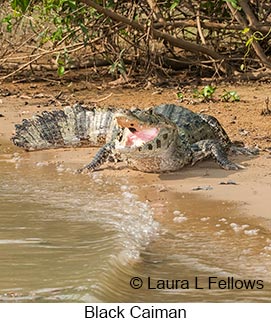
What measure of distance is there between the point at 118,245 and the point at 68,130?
10.8ft

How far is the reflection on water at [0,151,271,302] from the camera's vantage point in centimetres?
494

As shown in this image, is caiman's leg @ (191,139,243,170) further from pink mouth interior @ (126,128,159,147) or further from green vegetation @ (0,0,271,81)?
green vegetation @ (0,0,271,81)

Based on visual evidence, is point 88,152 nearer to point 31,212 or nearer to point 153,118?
point 153,118

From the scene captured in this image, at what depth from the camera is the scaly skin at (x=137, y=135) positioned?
7414mm

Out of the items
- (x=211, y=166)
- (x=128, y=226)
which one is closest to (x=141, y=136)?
(x=211, y=166)

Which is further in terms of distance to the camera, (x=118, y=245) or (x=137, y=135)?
(x=137, y=135)

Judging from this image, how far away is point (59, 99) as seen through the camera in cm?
1074

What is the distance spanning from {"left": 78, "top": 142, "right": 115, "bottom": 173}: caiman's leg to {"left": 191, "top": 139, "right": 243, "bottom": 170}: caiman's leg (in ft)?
2.20

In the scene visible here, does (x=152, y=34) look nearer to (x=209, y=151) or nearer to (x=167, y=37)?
(x=167, y=37)

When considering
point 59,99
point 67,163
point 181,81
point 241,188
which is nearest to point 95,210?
point 241,188

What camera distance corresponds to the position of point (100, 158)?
7902 millimetres

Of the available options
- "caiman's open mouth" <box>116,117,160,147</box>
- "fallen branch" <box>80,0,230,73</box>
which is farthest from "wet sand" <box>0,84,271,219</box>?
"fallen branch" <box>80,0,230,73</box>

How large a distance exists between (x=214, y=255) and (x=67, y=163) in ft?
A: 9.55

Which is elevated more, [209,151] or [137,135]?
[137,135]
